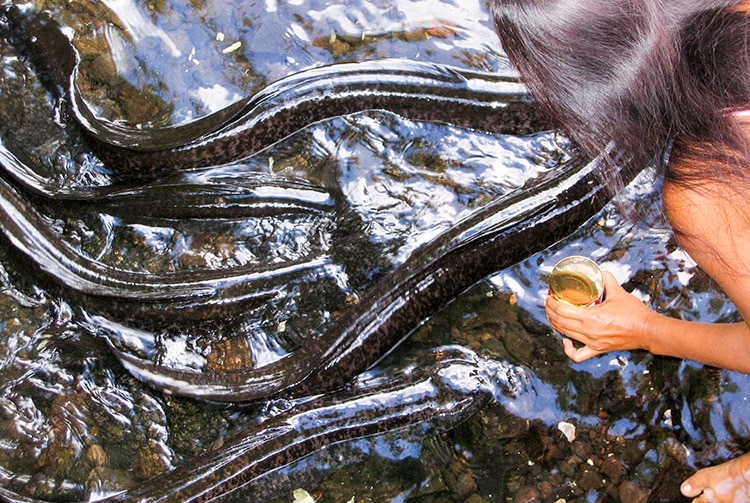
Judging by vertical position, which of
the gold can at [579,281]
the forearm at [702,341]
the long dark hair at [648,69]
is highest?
the long dark hair at [648,69]

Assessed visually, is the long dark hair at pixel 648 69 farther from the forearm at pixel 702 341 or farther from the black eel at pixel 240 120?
the black eel at pixel 240 120

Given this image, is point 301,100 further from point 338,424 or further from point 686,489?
point 686,489

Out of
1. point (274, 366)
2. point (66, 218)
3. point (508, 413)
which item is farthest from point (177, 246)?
point (508, 413)

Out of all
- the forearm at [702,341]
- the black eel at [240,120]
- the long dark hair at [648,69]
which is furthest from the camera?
the black eel at [240,120]

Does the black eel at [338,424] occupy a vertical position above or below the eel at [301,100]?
below

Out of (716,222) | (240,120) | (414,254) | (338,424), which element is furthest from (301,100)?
(716,222)

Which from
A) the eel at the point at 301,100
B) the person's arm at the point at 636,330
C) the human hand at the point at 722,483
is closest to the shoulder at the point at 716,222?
the person's arm at the point at 636,330

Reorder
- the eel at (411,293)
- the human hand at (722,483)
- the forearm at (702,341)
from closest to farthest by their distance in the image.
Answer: the forearm at (702,341) → the human hand at (722,483) → the eel at (411,293)

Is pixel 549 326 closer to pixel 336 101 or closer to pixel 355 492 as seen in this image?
pixel 355 492
